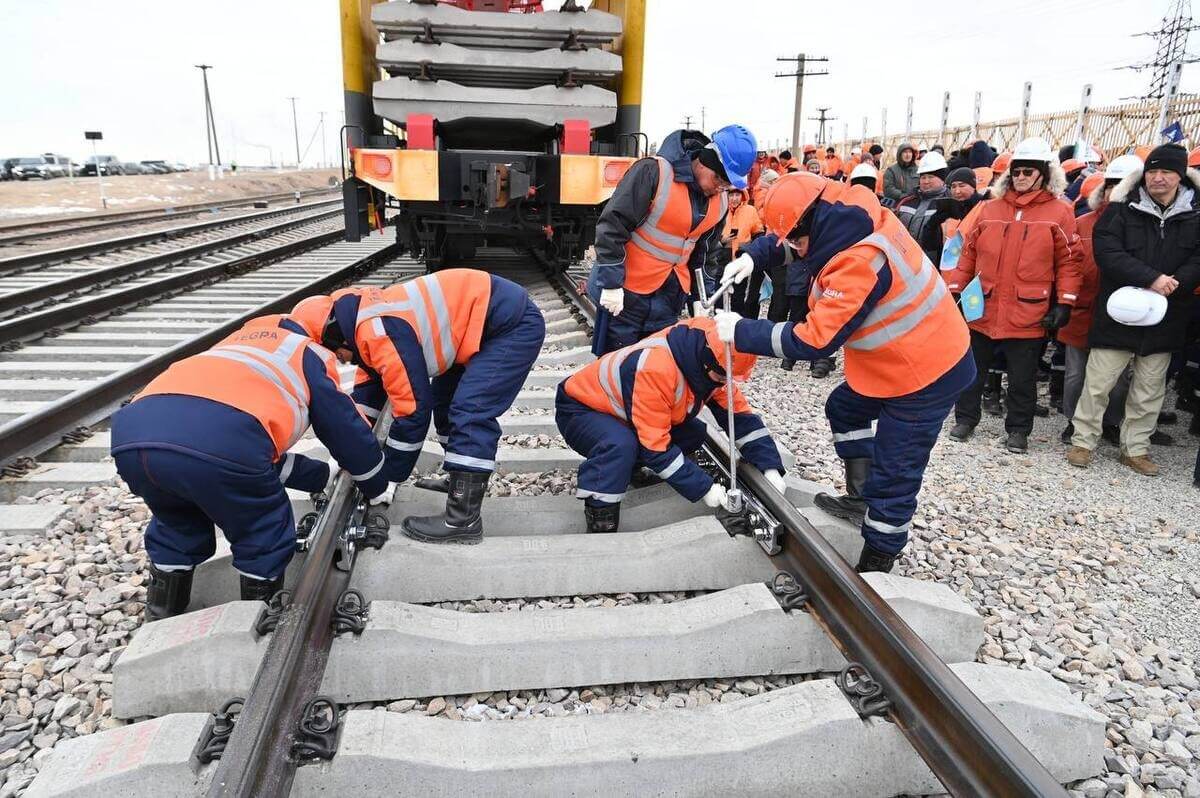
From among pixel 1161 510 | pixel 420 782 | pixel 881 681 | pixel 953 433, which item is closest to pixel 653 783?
pixel 420 782

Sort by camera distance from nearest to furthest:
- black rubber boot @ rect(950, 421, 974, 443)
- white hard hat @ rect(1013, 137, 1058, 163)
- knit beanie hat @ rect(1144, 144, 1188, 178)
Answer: knit beanie hat @ rect(1144, 144, 1188, 178), white hard hat @ rect(1013, 137, 1058, 163), black rubber boot @ rect(950, 421, 974, 443)

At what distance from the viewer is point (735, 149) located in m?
3.77

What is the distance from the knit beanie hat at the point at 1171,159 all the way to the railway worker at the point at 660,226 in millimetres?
→ 2363

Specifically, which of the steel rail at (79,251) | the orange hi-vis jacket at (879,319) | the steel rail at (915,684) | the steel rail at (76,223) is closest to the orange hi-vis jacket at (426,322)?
the orange hi-vis jacket at (879,319)

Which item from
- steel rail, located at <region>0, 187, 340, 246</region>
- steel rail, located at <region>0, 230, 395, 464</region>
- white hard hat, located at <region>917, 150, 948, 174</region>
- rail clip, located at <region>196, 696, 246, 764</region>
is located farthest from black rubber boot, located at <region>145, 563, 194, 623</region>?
steel rail, located at <region>0, 187, 340, 246</region>

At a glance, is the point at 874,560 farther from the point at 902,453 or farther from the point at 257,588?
the point at 257,588

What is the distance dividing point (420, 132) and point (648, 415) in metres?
4.41

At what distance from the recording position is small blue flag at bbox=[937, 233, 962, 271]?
18.0 ft

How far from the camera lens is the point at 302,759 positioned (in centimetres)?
193

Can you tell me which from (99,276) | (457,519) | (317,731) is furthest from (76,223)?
(317,731)

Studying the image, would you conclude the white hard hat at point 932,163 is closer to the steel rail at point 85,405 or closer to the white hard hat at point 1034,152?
the white hard hat at point 1034,152

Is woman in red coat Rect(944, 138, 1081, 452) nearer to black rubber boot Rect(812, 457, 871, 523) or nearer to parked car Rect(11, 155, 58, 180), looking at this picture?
black rubber boot Rect(812, 457, 871, 523)

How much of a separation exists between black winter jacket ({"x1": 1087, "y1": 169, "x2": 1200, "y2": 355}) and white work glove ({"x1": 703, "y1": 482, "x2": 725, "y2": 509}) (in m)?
3.02

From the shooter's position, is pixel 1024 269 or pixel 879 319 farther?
pixel 1024 269
